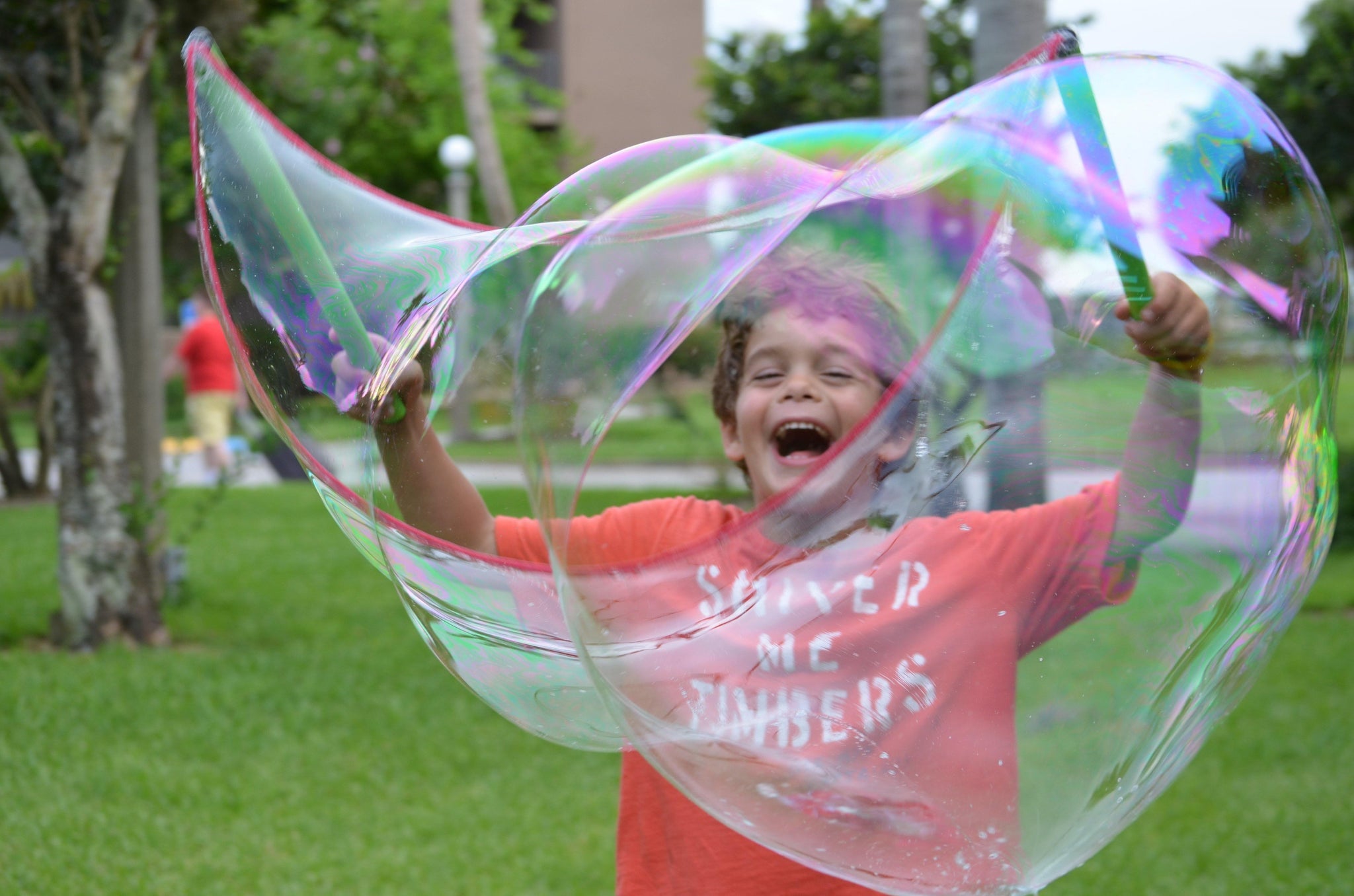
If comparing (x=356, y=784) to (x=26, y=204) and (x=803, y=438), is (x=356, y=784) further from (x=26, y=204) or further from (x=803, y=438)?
(x=803, y=438)

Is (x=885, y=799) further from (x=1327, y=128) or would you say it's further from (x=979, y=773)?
(x=1327, y=128)

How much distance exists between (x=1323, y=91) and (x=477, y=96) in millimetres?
8295

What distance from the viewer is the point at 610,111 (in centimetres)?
2786

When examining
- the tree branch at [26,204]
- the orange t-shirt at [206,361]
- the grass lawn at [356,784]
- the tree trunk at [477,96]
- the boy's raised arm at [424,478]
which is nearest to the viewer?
the boy's raised arm at [424,478]

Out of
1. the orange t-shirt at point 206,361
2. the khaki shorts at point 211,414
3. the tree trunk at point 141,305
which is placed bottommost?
the khaki shorts at point 211,414

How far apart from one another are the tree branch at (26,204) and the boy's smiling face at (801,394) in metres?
4.62

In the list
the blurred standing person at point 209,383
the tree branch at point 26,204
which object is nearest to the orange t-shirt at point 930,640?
the tree branch at point 26,204

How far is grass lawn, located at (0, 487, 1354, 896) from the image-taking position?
371cm

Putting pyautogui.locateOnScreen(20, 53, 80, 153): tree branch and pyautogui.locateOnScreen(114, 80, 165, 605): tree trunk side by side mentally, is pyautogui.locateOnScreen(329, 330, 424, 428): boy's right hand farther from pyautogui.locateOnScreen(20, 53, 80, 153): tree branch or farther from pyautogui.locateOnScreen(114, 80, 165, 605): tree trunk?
pyautogui.locateOnScreen(114, 80, 165, 605): tree trunk

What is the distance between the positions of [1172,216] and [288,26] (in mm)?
22157

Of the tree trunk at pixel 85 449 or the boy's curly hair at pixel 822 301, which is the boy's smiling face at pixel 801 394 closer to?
the boy's curly hair at pixel 822 301

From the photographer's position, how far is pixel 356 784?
4.36 meters

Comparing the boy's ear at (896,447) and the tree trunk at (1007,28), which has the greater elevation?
the tree trunk at (1007,28)

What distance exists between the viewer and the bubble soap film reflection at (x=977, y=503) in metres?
1.60
